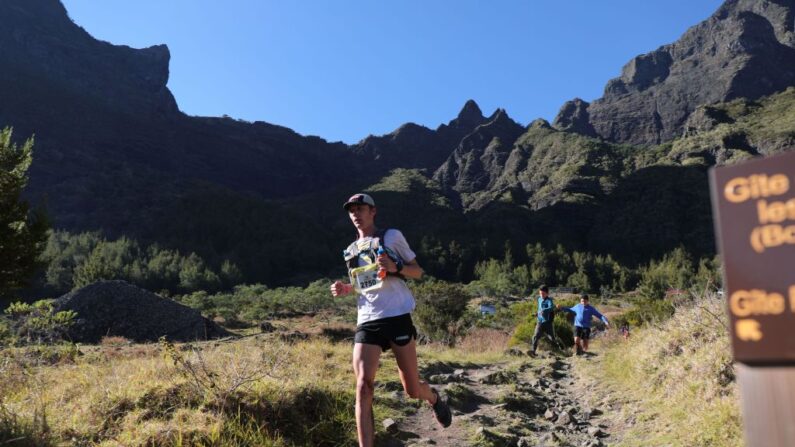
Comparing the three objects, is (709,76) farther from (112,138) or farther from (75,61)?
(75,61)

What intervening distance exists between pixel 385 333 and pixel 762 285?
2471 millimetres

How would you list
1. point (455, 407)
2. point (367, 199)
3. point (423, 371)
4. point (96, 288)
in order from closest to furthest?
point (367, 199) < point (455, 407) < point (423, 371) < point (96, 288)

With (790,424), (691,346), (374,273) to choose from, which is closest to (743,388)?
(790,424)

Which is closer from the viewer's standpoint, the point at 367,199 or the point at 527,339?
the point at 367,199

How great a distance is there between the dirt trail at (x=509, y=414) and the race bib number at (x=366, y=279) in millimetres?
1405

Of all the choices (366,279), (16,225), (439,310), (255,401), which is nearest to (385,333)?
(366,279)

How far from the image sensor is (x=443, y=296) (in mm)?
20000

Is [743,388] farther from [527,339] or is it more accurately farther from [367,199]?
[527,339]

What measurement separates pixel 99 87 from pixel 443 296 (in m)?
181

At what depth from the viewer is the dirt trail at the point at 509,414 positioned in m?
4.42

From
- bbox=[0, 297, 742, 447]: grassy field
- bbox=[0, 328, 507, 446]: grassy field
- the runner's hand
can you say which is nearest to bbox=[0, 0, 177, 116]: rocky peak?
bbox=[0, 328, 507, 446]: grassy field

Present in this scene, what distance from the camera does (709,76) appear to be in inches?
6831

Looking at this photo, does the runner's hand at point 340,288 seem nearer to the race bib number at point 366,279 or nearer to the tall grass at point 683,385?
the race bib number at point 366,279

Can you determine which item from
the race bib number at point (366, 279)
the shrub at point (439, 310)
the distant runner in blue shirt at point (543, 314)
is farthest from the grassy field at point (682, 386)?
the shrub at point (439, 310)
